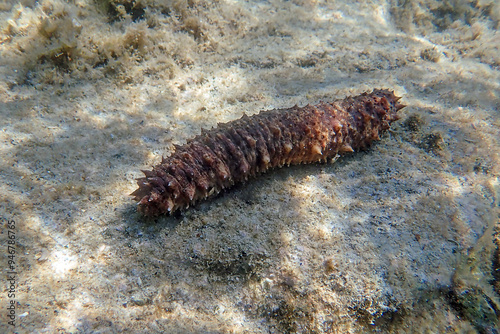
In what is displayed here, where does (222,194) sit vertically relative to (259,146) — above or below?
below

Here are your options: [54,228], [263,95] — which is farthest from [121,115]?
[263,95]

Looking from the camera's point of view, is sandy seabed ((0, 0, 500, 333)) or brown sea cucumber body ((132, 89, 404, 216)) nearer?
sandy seabed ((0, 0, 500, 333))

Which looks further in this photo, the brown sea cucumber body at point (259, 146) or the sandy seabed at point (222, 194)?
the brown sea cucumber body at point (259, 146)

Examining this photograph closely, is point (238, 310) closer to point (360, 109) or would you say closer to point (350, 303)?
point (350, 303)
